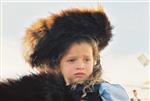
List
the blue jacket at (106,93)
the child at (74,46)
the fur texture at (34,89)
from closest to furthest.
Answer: the fur texture at (34,89) → the blue jacket at (106,93) → the child at (74,46)

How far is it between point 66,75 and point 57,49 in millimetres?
148

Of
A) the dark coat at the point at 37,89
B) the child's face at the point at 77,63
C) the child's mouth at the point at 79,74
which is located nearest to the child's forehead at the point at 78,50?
the child's face at the point at 77,63

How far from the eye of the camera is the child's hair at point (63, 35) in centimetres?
242

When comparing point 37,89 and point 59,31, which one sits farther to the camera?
point 59,31

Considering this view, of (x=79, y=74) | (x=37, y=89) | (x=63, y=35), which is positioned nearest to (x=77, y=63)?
(x=79, y=74)

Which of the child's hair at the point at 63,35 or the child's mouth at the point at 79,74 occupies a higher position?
the child's hair at the point at 63,35

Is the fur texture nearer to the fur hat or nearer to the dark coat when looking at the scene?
the dark coat

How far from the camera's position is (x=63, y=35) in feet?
7.99

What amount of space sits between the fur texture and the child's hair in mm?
494

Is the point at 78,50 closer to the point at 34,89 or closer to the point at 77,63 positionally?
the point at 77,63

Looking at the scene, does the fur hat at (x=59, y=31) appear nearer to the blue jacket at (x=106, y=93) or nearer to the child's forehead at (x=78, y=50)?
the child's forehead at (x=78, y=50)

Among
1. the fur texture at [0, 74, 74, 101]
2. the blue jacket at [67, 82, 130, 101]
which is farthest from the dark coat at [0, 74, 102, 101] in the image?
the blue jacket at [67, 82, 130, 101]

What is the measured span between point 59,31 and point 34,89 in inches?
25.9

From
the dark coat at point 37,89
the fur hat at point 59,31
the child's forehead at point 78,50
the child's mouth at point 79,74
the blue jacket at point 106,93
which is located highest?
the fur hat at point 59,31
